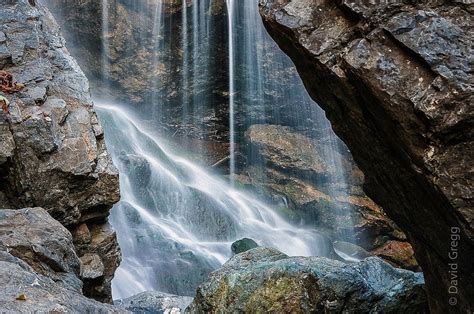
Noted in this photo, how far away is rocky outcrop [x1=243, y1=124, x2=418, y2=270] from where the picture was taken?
1933 cm

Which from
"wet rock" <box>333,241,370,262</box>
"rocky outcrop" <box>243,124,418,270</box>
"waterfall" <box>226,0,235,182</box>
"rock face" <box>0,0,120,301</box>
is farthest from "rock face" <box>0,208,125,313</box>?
"waterfall" <box>226,0,235,182</box>

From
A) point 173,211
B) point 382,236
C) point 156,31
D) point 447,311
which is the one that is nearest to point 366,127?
point 447,311

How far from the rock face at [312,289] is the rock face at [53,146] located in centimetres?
263

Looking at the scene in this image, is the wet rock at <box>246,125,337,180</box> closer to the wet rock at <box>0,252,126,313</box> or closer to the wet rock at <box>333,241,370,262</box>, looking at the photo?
the wet rock at <box>333,241,370,262</box>

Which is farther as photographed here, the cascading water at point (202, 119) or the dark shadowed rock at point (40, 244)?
the cascading water at point (202, 119)

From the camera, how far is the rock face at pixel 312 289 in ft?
21.6

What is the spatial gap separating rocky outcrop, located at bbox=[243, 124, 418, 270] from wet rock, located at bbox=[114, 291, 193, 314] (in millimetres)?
9960

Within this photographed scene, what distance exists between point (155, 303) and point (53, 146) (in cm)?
464

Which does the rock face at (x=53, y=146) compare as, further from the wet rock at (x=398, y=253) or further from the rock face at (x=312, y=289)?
the wet rock at (x=398, y=253)

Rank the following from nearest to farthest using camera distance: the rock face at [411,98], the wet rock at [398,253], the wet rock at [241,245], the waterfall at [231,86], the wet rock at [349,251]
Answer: the rock face at [411,98] → the wet rock at [241,245] → the wet rock at [398,253] → the wet rock at [349,251] → the waterfall at [231,86]

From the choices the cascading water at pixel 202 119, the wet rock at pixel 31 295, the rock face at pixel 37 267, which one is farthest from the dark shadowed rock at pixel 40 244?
the cascading water at pixel 202 119

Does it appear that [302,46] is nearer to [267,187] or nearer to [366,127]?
[366,127]

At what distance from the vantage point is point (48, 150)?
8414 mm

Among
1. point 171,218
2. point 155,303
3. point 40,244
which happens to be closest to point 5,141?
point 40,244
